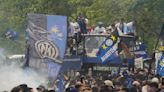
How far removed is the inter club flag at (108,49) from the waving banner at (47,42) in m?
5.35

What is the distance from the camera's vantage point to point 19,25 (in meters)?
39.4

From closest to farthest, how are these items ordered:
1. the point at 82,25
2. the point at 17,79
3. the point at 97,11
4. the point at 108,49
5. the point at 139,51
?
the point at 17,79 < the point at 108,49 < the point at 82,25 < the point at 139,51 < the point at 97,11

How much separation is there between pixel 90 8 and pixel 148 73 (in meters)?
20.4

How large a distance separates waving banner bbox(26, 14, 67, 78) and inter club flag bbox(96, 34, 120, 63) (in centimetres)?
535

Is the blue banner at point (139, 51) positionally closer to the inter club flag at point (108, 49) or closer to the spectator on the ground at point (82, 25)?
the spectator on the ground at point (82, 25)

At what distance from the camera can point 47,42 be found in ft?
39.7

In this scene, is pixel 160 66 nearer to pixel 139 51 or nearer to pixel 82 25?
pixel 82 25

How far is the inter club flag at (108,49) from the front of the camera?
1761cm

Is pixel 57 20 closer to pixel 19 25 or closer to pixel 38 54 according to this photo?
pixel 38 54

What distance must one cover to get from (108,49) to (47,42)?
5.71 metres

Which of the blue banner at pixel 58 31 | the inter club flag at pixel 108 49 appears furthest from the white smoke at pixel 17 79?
the inter club flag at pixel 108 49

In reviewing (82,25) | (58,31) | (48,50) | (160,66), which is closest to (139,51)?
(82,25)

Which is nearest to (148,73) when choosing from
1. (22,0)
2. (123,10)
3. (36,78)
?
(36,78)

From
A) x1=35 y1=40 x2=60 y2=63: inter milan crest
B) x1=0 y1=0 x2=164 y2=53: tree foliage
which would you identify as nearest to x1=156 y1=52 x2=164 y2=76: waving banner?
x1=35 y1=40 x2=60 y2=63: inter milan crest
